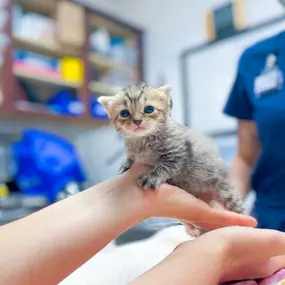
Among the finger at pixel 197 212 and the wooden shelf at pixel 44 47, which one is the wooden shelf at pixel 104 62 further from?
the finger at pixel 197 212

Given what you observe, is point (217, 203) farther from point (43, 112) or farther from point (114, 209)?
point (43, 112)

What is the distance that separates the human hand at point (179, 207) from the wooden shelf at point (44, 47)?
170cm

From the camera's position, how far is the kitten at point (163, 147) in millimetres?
626

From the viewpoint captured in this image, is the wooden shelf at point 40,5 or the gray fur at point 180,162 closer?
the gray fur at point 180,162

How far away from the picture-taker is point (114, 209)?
0.65 metres

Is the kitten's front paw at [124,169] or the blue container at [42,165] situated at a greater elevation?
the kitten's front paw at [124,169]

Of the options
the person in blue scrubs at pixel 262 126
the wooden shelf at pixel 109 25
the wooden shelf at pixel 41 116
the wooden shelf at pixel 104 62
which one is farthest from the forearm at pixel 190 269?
the wooden shelf at pixel 109 25

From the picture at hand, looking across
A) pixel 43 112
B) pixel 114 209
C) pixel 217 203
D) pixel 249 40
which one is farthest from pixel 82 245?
pixel 249 40

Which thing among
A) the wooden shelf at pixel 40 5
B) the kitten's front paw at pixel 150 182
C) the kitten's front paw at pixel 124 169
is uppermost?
the wooden shelf at pixel 40 5

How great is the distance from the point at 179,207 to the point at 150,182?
88mm

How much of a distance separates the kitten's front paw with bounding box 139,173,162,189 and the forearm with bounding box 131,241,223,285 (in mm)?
121

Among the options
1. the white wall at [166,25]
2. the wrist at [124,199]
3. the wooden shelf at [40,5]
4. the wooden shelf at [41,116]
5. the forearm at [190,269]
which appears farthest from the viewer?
the white wall at [166,25]

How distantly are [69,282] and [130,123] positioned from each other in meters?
0.33

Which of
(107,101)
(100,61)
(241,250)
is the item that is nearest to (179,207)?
(241,250)
